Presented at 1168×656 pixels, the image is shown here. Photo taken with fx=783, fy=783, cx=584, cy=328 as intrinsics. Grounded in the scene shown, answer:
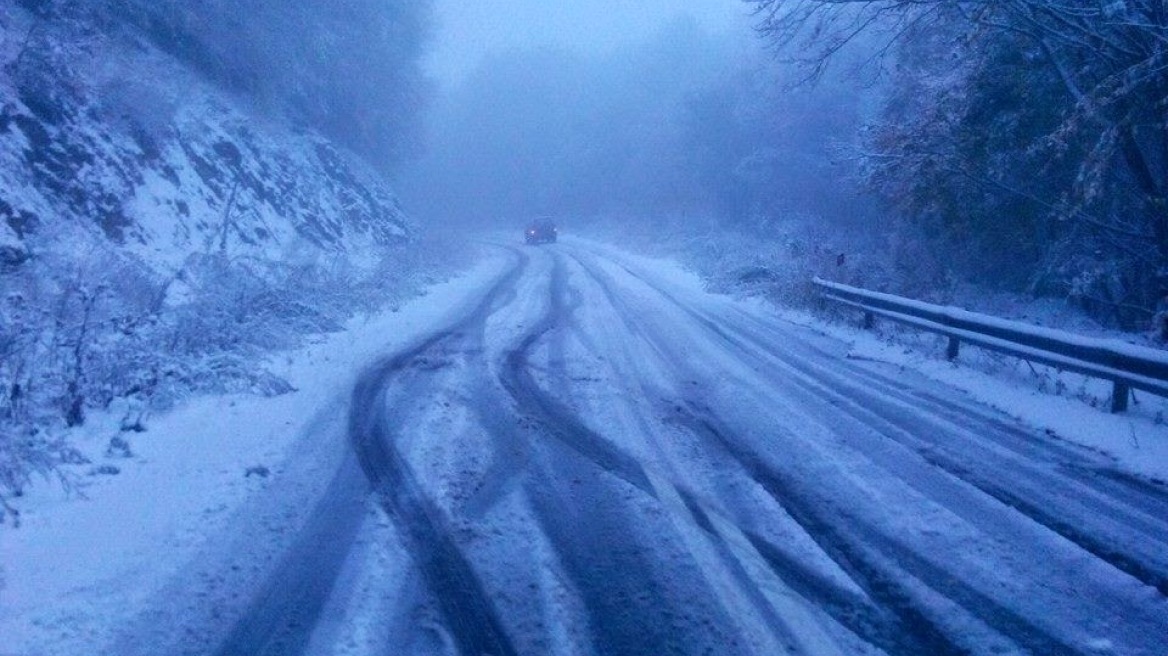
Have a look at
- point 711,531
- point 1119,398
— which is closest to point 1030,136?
point 1119,398

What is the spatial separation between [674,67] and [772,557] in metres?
66.4

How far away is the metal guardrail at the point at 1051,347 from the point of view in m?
7.47

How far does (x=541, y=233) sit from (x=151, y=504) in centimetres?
4367

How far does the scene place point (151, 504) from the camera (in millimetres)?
5445

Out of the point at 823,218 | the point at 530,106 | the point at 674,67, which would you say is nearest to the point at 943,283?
the point at 823,218

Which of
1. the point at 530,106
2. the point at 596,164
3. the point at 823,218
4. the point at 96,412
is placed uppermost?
the point at 530,106

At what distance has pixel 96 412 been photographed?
23.5 feet

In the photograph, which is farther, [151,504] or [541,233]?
[541,233]

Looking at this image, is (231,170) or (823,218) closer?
(231,170)

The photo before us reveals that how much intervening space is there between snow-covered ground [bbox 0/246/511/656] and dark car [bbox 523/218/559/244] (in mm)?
39531

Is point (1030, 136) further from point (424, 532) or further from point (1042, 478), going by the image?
point (424, 532)

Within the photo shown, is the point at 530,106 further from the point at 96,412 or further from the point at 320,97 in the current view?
the point at 96,412

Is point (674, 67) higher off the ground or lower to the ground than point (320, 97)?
higher

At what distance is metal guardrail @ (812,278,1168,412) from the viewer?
24.5 ft
